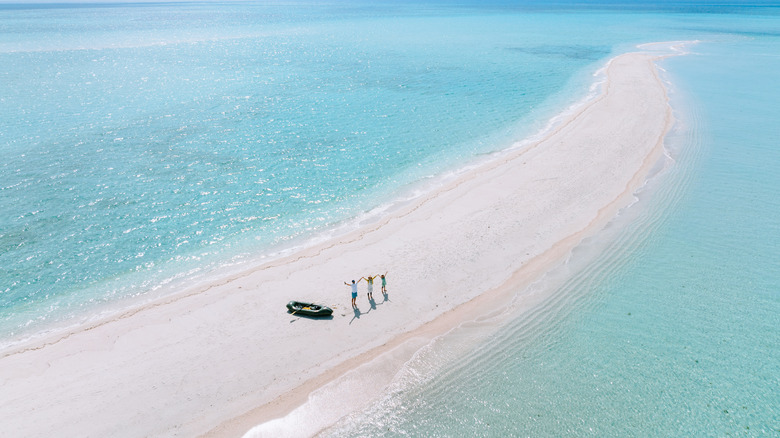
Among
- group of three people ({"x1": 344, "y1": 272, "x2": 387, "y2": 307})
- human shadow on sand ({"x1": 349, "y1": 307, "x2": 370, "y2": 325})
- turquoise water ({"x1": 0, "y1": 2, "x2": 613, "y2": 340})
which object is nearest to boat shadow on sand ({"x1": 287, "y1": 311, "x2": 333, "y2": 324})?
human shadow on sand ({"x1": 349, "y1": 307, "x2": 370, "y2": 325})

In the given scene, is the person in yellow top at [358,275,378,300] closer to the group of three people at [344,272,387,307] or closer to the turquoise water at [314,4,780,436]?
the group of three people at [344,272,387,307]

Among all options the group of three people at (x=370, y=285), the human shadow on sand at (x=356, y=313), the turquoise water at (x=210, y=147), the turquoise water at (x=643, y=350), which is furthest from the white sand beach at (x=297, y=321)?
the turquoise water at (x=210, y=147)

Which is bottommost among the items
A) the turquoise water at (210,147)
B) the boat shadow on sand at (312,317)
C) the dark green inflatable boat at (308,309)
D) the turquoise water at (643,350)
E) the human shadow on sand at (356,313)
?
the turquoise water at (643,350)

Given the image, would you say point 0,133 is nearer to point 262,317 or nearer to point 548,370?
point 262,317

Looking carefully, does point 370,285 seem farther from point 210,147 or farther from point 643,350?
point 210,147

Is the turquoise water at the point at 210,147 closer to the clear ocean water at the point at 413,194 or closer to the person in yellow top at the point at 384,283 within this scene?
the clear ocean water at the point at 413,194

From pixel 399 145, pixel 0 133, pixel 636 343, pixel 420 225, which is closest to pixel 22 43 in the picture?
pixel 0 133
